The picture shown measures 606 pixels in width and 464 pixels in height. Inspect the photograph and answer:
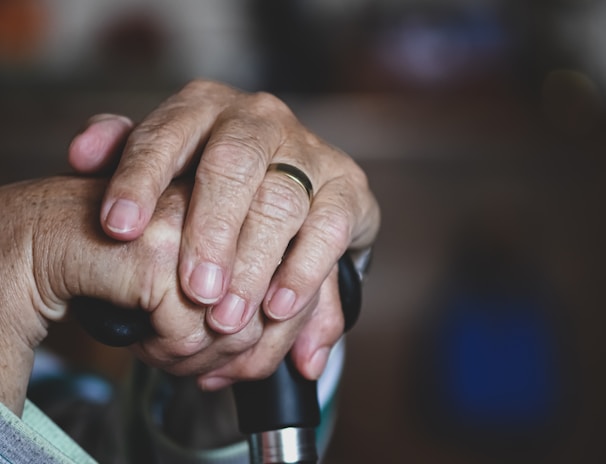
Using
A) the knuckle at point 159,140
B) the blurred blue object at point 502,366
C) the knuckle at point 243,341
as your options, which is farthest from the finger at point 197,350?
the blurred blue object at point 502,366

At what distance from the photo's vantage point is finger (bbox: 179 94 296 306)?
470 mm

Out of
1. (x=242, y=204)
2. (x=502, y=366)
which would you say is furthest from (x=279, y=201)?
(x=502, y=366)

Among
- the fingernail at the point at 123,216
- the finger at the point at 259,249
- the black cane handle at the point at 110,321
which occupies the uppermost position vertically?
the fingernail at the point at 123,216

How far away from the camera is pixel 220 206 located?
1.60 feet

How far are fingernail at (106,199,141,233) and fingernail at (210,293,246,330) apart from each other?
6 cm

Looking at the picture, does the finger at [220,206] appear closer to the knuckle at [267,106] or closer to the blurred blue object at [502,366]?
the knuckle at [267,106]

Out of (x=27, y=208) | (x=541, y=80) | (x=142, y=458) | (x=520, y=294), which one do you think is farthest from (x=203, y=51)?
(x=27, y=208)

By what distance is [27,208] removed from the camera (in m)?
0.52

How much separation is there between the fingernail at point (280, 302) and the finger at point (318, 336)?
0.20 ft

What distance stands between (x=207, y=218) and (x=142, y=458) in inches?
15.3

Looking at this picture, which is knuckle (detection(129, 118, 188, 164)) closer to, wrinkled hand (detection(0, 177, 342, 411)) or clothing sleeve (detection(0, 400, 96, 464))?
wrinkled hand (detection(0, 177, 342, 411))

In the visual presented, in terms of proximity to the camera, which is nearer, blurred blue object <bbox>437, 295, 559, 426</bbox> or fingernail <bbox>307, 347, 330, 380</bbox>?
fingernail <bbox>307, 347, 330, 380</bbox>

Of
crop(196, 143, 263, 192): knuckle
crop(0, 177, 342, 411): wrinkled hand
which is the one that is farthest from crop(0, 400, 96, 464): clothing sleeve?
crop(196, 143, 263, 192): knuckle

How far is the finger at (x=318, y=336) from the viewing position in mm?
570
